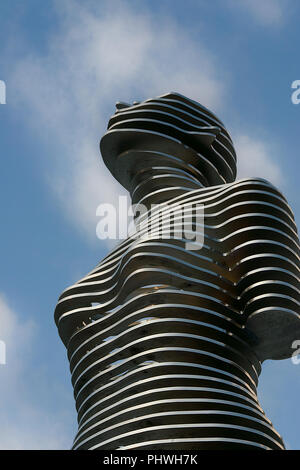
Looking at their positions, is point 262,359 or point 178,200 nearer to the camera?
point 262,359

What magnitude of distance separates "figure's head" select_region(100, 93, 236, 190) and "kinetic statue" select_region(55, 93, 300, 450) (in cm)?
620

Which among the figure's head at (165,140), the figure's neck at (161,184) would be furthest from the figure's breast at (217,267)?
the figure's head at (165,140)

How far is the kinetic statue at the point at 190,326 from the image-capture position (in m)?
23.1

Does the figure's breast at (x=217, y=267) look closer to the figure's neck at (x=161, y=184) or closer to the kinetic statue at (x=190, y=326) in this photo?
the kinetic statue at (x=190, y=326)

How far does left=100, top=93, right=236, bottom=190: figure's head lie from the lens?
36.8 meters

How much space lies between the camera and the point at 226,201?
29062 millimetres

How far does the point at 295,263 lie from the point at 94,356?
7723 millimetres

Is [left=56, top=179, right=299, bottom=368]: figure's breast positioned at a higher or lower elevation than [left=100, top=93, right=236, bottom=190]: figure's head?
lower

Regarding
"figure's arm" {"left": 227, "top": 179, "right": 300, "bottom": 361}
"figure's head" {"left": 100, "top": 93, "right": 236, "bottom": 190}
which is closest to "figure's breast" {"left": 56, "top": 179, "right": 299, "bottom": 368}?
"figure's arm" {"left": 227, "top": 179, "right": 300, "bottom": 361}

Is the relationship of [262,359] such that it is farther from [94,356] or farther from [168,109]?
[168,109]

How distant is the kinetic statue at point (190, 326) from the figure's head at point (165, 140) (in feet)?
20.3

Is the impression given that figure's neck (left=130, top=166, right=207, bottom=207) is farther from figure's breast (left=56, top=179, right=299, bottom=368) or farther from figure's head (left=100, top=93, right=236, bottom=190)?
figure's breast (left=56, top=179, right=299, bottom=368)

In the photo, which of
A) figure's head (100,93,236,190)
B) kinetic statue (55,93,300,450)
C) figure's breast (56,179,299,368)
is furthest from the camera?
figure's head (100,93,236,190)

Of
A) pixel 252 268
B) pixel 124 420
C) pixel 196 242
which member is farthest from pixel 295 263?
pixel 124 420
